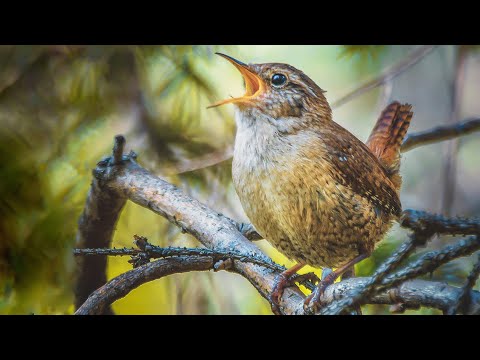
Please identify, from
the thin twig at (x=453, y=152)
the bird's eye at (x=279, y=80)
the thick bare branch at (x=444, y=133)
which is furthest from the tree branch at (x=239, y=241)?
the thick bare branch at (x=444, y=133)

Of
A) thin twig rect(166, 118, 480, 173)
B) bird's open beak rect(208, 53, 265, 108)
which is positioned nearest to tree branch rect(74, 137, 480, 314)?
thin twig rect(166, 118, 480, 173)

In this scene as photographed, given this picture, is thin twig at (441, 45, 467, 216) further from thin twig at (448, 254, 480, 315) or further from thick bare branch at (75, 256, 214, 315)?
thick bare branch at (75, 256, 214, 315)

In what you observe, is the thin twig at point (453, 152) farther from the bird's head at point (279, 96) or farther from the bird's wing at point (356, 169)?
the bird's head at point (279, 96)

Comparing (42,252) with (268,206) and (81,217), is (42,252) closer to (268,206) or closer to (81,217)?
(81,217)

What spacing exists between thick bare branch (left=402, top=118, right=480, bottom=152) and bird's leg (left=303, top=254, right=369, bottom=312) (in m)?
0.63

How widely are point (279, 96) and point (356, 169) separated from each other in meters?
0.40

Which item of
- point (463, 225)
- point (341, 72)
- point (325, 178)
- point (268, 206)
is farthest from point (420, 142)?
point (463, 225)

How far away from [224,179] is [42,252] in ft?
2.67

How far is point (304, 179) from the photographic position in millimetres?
2041

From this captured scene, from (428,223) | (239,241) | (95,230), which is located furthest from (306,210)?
(95,230)

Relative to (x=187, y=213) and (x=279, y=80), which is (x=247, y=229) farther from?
(x=279, y=80)

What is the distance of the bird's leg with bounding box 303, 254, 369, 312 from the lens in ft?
6.36

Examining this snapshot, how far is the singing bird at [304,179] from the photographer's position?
2045mm

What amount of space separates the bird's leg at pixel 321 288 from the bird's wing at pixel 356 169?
0.23m
